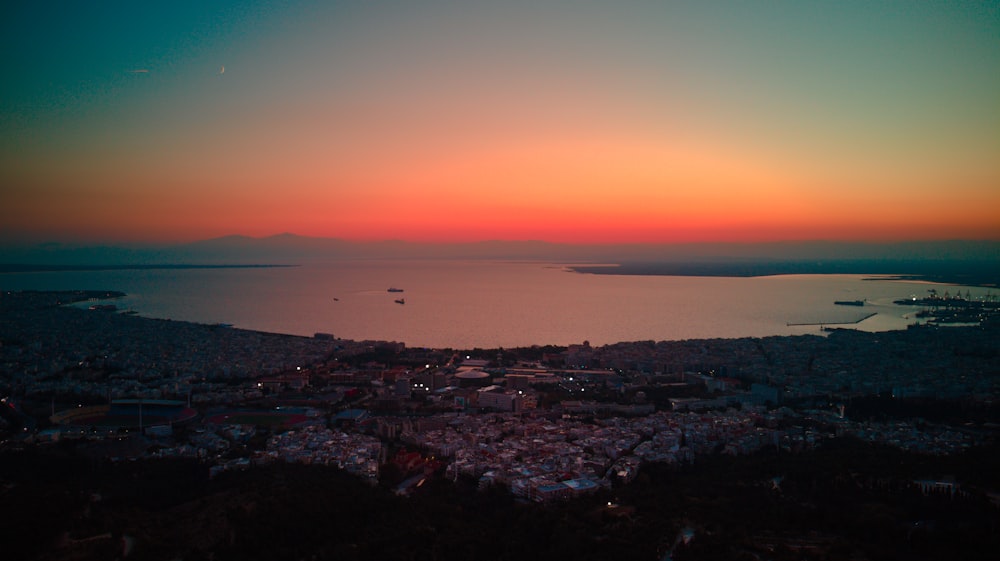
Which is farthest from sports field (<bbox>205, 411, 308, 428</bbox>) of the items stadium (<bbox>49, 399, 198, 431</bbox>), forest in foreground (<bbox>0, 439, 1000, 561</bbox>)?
forest in foreground (<bbox>0, 439, 1000, 561</bbox>)

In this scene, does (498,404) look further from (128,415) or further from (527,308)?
(527,308)

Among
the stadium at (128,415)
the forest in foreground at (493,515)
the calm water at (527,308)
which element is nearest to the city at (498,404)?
the stadium at (128,415)

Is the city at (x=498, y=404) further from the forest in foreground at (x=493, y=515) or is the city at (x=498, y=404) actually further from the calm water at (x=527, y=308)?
the calm water at (x=527, y=308)

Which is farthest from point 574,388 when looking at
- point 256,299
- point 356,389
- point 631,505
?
point 256,299

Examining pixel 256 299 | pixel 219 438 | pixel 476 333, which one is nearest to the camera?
pixel 219 438

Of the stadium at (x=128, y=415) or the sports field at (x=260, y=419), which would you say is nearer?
the stadium at (x=128, y=415)

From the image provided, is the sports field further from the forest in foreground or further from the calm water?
the calm water

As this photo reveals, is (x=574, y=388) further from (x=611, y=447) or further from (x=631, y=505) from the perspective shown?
(x=631, y=505)

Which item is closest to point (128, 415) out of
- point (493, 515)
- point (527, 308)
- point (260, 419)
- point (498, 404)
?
point (260, 419)
